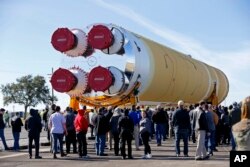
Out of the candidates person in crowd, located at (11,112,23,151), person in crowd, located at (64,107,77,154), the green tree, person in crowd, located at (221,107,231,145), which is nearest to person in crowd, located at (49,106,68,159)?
person in crowd, located at (64,107,77,154)

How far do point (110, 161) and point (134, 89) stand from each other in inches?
181

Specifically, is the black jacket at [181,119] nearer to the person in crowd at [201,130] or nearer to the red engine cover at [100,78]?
the person in crowd at [201,130]

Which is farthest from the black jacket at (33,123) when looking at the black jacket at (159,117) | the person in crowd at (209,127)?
the black jacket at (159,117)

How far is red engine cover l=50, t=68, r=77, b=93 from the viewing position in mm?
15906

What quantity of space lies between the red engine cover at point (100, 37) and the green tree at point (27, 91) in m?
57.2

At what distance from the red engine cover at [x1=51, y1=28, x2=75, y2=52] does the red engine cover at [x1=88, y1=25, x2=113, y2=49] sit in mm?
735

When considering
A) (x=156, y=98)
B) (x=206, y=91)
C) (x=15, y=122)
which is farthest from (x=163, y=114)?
(x=206, y=91)

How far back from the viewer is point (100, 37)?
15547 mm

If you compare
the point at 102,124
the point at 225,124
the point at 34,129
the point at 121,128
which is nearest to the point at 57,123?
the point at 34,129

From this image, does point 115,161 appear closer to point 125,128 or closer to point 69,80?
point 125,128

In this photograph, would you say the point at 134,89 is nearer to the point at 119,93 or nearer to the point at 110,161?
the point at 119,93

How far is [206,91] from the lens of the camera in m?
27.2

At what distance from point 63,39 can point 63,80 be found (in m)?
1.50

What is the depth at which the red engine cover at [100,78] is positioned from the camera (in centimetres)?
1539
